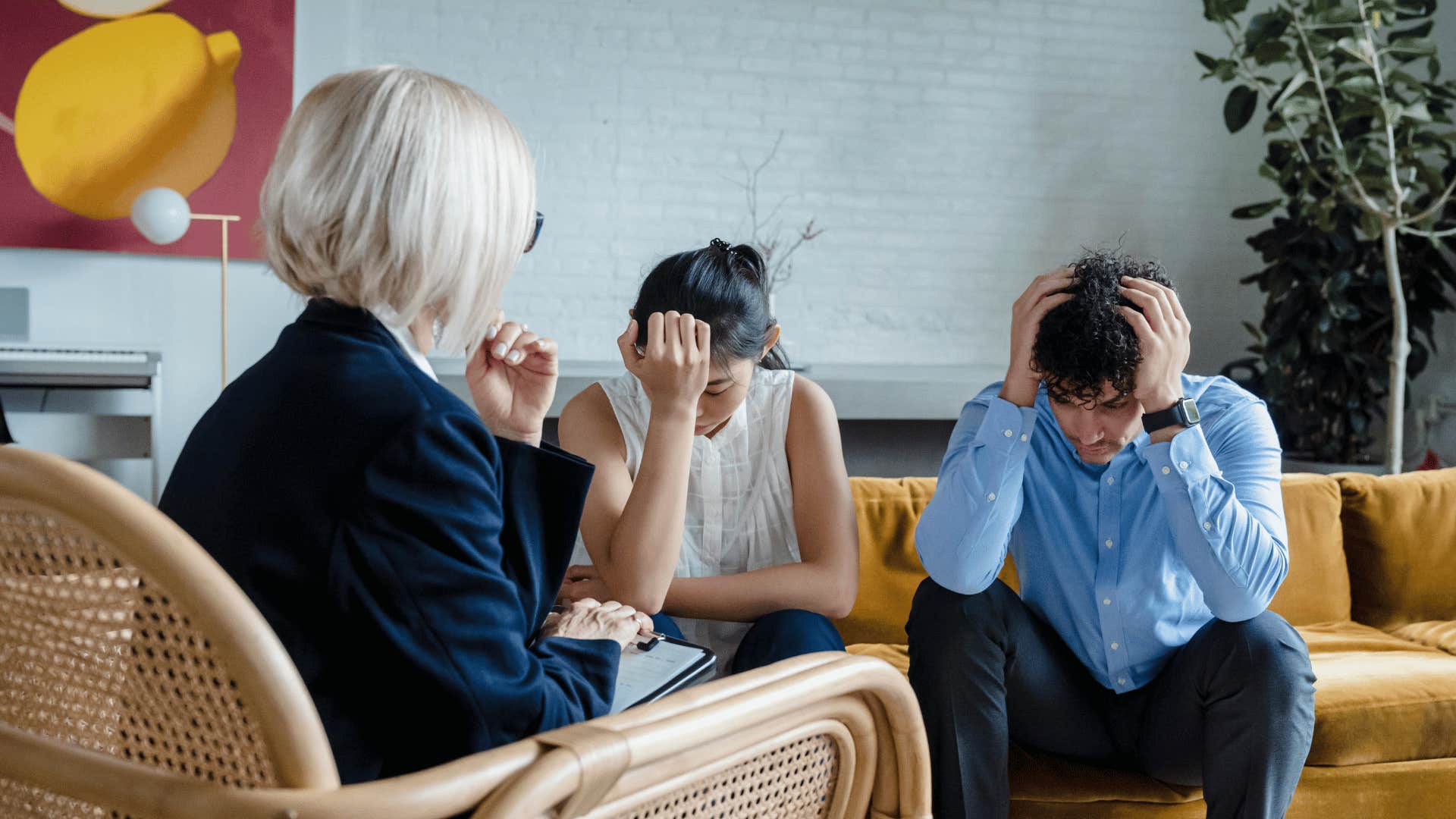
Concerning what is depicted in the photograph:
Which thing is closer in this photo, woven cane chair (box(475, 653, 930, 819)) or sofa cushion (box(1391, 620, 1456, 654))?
woven cane chair (box(475, 653, 930, 819))

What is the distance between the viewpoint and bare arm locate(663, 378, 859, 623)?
5.86 feet

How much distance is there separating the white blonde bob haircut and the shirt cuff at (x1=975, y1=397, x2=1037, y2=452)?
93cm

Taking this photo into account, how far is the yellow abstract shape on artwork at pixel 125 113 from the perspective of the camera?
409 cm

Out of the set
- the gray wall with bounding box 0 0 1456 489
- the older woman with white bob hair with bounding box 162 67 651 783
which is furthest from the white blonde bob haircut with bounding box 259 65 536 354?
the gray wall with bounding box 0 0 1456 489

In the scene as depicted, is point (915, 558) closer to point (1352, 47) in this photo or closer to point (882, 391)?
point (882, 391)

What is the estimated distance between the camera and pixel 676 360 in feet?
4.78

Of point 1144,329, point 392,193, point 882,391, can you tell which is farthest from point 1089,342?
point 882,391

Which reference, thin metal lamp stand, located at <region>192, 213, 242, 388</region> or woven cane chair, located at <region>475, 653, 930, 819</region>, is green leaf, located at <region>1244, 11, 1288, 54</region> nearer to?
thin metal lamp stand, located at <region>192, 213, 242, 388</region>

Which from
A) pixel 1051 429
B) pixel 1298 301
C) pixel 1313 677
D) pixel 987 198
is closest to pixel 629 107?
pixel 987 198

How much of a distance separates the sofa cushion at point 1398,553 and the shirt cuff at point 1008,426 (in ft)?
4.02

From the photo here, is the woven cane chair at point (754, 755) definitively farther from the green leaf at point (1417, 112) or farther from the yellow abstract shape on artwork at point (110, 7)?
the yellow abstract shape on artwork at point (110, 7)

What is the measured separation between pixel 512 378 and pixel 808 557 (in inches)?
29.2

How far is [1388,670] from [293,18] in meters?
4.10

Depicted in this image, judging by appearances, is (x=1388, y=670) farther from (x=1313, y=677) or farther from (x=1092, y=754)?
(x=1092, y=754)
